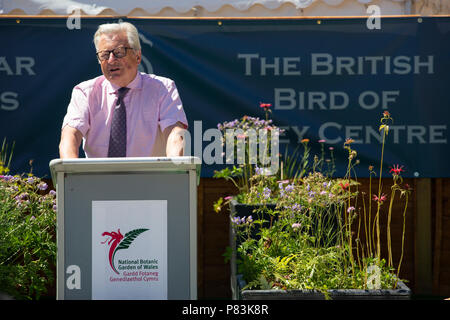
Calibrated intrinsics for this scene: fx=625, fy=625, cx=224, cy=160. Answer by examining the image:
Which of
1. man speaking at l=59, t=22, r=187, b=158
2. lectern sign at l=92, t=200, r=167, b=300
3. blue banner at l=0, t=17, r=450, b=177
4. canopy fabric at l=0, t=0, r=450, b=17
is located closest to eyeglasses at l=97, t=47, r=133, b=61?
man speaking at l=59, t=22, r=187, b=158

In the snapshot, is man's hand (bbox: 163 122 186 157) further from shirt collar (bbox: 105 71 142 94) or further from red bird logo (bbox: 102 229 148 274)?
red bird logo (bbox: 102 229 148 274)

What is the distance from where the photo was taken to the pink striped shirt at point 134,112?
3.06 metres

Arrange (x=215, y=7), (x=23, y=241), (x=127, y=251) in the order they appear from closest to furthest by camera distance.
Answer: (x=127, y=251), (x=23, y=241), (x=215, y=7)

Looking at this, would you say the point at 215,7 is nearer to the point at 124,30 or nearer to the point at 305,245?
the point at 124,30

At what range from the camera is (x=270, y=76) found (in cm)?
450

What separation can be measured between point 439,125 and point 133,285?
9.55ft

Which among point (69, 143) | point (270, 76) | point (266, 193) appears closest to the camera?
point (69, 143)

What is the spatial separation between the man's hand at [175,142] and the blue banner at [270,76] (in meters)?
1.44

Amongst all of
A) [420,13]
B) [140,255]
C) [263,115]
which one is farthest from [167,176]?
[420,13]

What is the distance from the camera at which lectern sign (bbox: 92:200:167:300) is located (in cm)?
227

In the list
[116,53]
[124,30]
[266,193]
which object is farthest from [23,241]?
[266,193]

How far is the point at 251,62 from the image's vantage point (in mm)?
4504

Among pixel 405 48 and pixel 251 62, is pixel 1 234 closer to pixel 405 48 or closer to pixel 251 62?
pixel 251 62

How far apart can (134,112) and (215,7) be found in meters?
2.06
